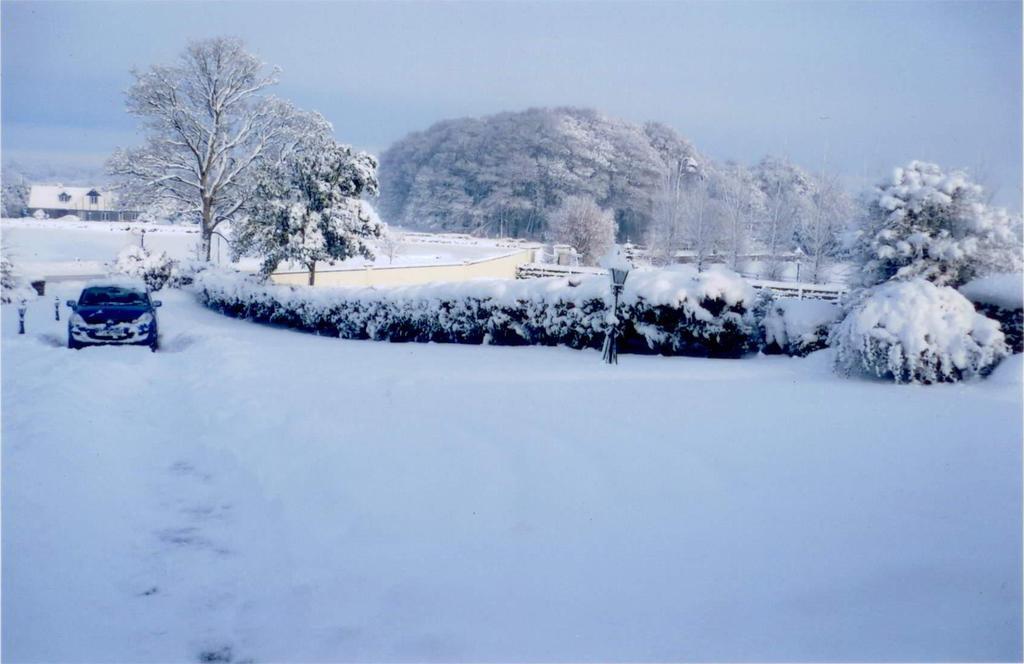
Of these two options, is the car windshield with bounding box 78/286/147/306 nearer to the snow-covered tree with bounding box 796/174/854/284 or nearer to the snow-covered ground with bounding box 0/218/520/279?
the snow-covered ground with bounding box 0/218/520/279

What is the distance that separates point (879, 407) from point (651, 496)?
3.51 meters

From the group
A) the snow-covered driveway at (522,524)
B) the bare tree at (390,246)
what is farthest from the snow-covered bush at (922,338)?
the bare tree at (390,246)

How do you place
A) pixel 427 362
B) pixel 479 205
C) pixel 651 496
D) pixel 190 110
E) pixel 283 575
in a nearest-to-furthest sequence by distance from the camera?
1. pixel 283 575
2. pixel 651 496
3. pixel 427 362
4. pixel 190 110
5. pixel 479 205

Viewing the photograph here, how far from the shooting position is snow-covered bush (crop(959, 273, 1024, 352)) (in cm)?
989

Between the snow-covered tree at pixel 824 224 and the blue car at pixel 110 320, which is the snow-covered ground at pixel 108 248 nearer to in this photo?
the blue car at pixel 110 320

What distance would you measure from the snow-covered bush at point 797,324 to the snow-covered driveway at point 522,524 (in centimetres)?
317

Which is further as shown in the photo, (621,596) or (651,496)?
(651,496)

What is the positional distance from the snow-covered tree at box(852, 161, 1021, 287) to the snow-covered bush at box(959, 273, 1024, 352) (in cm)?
63

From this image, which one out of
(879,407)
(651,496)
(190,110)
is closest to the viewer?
(651,496)

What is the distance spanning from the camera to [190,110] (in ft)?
95.7

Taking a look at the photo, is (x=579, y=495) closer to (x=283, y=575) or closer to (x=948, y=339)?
(x=283, y=575)

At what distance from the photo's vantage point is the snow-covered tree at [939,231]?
11.2 m

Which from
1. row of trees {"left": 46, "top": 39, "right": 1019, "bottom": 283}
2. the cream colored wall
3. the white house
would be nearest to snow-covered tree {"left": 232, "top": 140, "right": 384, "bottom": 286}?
row of trees {"left": 46, "top": 39, "right": 1019, "bottom": 283}

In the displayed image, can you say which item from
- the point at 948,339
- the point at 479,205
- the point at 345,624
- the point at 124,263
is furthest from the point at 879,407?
the point at 479,205
